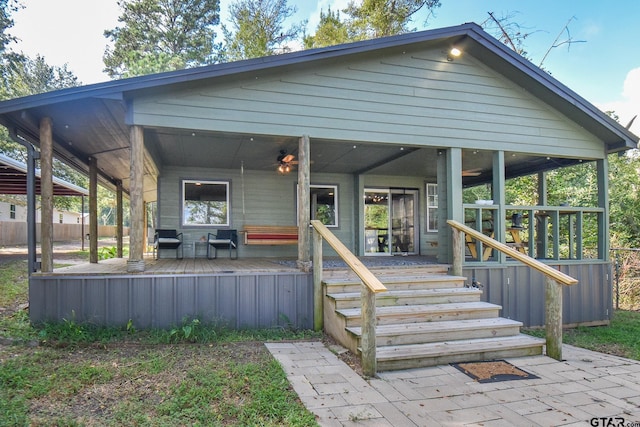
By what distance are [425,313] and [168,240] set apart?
5.36 m

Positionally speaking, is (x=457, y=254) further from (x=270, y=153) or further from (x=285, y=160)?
(x=270, y=153)

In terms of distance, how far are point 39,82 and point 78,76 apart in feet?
7.07

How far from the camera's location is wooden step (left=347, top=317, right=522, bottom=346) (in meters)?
3.83

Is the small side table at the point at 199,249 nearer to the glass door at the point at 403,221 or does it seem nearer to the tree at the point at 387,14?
the glass door at the point at 403,221

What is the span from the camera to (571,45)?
1377 centimetres

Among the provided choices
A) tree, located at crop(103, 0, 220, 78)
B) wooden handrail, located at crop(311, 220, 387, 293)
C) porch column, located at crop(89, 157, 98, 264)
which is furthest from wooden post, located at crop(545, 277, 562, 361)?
tree, located at crop(103, 0, 220, 78)

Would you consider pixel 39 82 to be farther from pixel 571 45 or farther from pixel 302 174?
pixel 571 45

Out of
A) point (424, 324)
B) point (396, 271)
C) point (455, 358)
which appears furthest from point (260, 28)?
point (455, 358)

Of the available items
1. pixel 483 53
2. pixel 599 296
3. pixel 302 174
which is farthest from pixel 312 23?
pixel 599 296

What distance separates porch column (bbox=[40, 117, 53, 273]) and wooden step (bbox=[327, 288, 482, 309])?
3.55m

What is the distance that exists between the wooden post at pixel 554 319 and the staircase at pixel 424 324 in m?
0.12

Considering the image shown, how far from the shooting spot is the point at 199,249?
27.1 feet

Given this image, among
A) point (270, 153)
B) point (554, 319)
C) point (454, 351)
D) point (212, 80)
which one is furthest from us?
point (270, 153)

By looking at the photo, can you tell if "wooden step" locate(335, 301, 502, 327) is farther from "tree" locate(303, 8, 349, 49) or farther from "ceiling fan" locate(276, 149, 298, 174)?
"tree" locate(303, 8, 349, 49)
